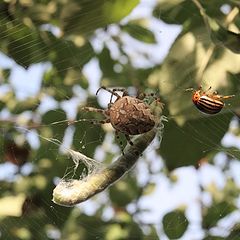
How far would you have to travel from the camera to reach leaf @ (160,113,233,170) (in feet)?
6.69

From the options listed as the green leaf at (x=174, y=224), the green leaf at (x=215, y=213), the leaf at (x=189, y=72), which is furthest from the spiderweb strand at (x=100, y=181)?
the green leaf at (x=215, y=213)

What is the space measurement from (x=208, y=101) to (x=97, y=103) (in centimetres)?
66

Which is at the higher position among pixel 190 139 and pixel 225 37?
pixel 225 37

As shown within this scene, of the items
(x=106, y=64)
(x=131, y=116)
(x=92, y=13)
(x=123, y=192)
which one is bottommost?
(x=123, y=192)

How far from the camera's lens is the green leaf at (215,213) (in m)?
2.33

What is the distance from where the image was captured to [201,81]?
6.82ft

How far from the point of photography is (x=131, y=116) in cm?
202

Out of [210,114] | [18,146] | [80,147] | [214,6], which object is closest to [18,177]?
[18,146]

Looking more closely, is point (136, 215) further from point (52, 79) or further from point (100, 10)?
point (100, 10)

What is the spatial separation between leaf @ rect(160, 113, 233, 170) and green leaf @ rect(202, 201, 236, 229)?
409 mm

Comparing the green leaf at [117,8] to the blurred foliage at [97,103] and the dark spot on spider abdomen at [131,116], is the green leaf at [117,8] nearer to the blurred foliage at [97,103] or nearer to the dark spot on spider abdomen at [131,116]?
the blurred foliage at [97,103]

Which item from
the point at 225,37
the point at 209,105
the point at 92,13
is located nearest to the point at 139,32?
the point at 92,13

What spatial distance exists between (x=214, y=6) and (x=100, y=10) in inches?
20.9

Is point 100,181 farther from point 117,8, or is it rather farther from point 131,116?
point 117,8
